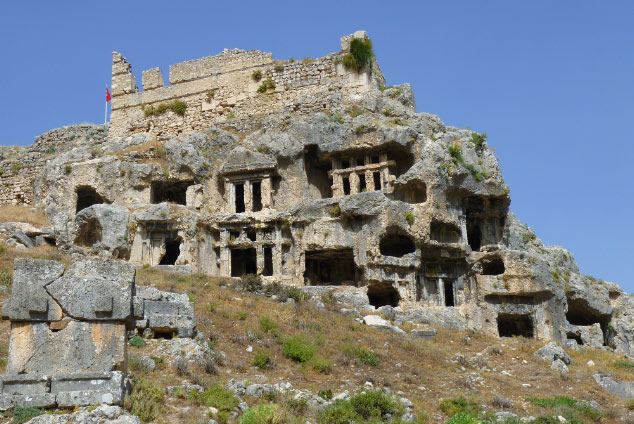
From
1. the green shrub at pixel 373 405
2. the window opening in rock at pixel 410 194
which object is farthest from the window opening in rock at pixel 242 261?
the green shrub at pixel 373 405

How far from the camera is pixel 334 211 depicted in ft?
103

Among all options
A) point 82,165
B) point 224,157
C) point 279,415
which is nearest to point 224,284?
point 224,157

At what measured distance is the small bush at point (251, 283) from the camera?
28094 mm

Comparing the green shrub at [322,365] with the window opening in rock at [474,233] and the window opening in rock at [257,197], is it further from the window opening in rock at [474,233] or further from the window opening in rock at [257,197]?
the window opening in rock at [474,233]

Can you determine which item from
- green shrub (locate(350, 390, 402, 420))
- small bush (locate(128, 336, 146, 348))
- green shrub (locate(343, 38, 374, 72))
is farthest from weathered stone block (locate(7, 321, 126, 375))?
green shrub (locate(343, 38, 374, 72))

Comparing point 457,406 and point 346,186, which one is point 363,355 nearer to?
point 457,406

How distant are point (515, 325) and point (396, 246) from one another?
22.5 ft

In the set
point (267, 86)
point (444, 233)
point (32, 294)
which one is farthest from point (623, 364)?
point (267, 86)

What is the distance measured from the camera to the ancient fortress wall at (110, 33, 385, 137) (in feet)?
125

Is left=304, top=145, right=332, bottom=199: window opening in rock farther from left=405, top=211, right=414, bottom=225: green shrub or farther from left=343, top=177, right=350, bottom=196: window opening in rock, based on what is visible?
left=405, top=211, right=414, bottom=225: green shrub

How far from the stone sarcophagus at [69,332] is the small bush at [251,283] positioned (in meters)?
15.2

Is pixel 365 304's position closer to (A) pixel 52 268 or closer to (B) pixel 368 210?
(B) pixel 368 210

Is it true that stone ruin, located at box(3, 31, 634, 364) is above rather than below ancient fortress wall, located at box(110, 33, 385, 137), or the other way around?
below

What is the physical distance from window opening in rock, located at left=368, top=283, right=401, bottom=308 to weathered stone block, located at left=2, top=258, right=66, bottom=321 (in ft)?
63.9
